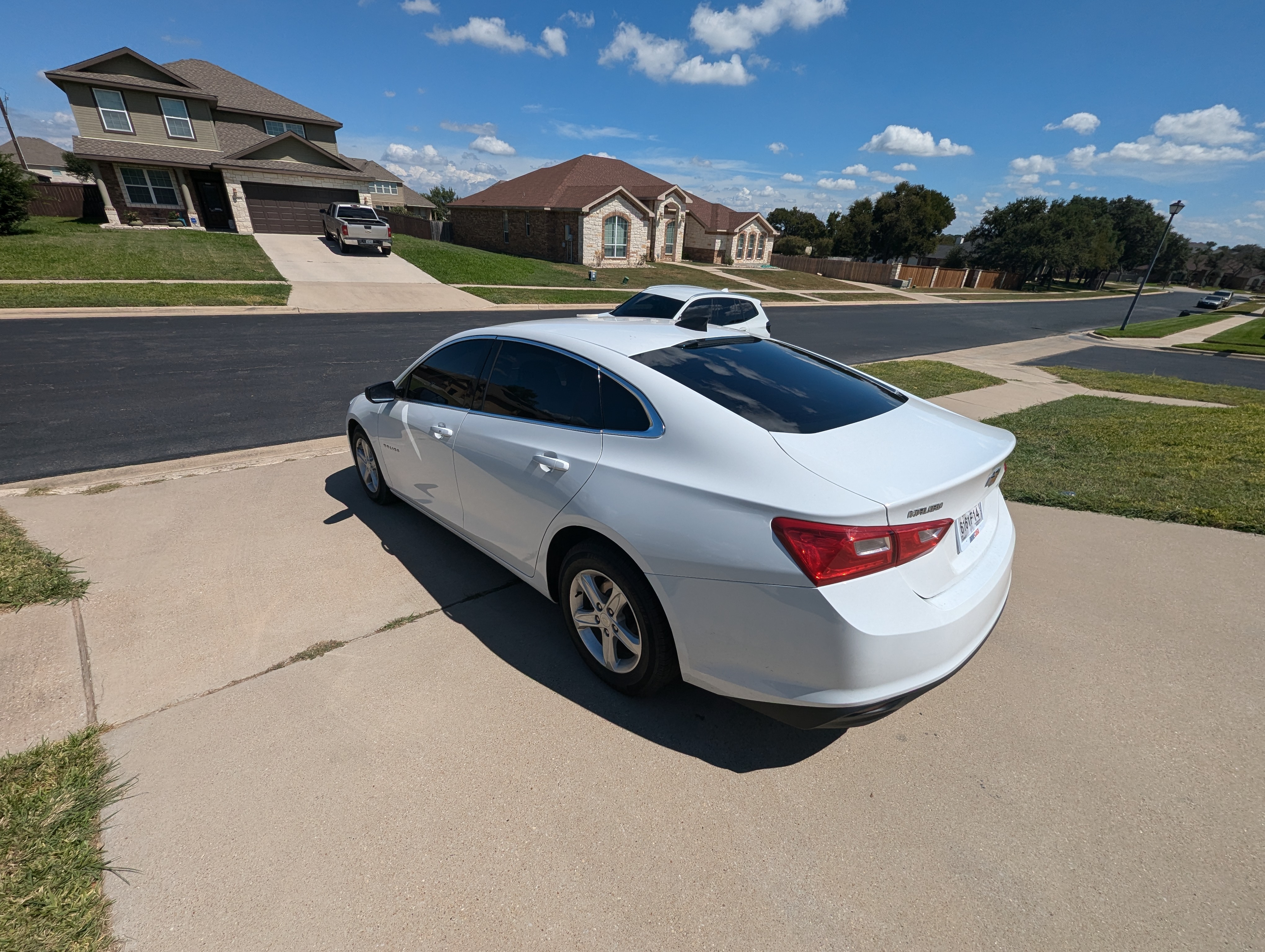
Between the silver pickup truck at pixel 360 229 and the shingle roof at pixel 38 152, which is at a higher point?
the shingle roof at pixel 38 152

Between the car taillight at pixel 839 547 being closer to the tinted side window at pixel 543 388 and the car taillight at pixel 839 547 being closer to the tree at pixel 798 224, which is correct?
the tinted side window at pixel 543 388

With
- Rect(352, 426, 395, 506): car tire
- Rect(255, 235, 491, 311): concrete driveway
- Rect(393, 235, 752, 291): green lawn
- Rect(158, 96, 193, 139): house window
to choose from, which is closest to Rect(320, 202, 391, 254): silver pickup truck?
Rect(255, 235, 491, 311): concrete driveway

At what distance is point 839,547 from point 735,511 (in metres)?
0.38

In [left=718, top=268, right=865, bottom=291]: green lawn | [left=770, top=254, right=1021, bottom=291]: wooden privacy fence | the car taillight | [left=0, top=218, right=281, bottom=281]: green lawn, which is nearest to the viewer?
the car taillight

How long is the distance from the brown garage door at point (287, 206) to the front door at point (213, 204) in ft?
8.55

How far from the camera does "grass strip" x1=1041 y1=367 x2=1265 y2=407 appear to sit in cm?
983

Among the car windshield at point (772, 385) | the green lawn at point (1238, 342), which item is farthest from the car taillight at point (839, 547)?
the green lawn at point (1238, 342)

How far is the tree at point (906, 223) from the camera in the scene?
62906 millimetres

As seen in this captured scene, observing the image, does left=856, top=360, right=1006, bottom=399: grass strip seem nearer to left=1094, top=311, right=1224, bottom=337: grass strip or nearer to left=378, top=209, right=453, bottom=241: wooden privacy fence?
left=1094, top=311, right=1224, bottom=337: grass strip

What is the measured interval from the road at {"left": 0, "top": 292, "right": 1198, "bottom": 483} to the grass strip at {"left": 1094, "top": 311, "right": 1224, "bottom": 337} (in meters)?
12.9

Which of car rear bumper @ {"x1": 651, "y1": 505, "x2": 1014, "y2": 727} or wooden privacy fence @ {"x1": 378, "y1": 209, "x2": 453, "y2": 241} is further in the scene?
wooden privacy fence @ {"x1": 378, "y1": 209, "x2": 453, "y2": 241}

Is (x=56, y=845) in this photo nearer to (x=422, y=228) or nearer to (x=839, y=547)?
(x=839, y=547)

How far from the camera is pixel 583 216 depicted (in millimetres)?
32156

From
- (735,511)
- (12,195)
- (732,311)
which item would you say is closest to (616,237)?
(12,195)
